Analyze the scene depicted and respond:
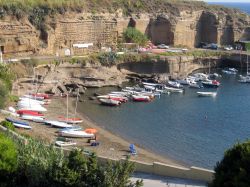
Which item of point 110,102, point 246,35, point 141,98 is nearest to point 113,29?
point 141,98

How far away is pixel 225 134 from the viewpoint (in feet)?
130

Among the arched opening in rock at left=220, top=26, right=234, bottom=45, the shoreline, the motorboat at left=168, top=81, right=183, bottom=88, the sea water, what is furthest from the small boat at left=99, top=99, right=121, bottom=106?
the arched opening in rock at left=220, top=26, right=234, bottom=45

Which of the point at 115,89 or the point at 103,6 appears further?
the point at 103,6

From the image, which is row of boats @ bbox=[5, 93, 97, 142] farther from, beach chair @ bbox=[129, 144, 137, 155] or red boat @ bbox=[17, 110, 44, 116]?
beach chair @ bbox=[129, 144, 137, 155]

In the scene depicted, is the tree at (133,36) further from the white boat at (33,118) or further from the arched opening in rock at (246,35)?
the white boat at (33,118)

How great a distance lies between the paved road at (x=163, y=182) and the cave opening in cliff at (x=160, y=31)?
51.9 m

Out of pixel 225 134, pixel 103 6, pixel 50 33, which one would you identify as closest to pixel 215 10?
pixel 103 6

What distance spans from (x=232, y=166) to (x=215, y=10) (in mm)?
Result: 65152

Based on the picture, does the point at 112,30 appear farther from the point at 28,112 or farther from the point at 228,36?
the point at 28,112

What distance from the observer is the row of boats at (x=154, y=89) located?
165 ft

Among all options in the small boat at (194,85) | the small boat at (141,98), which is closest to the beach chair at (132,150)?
the small boat at (141,98)

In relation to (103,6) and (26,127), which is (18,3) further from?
(26,127)

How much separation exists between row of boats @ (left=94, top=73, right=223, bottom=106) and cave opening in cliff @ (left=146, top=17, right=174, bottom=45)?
1069 centimetres

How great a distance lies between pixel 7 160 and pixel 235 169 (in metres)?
8.16
